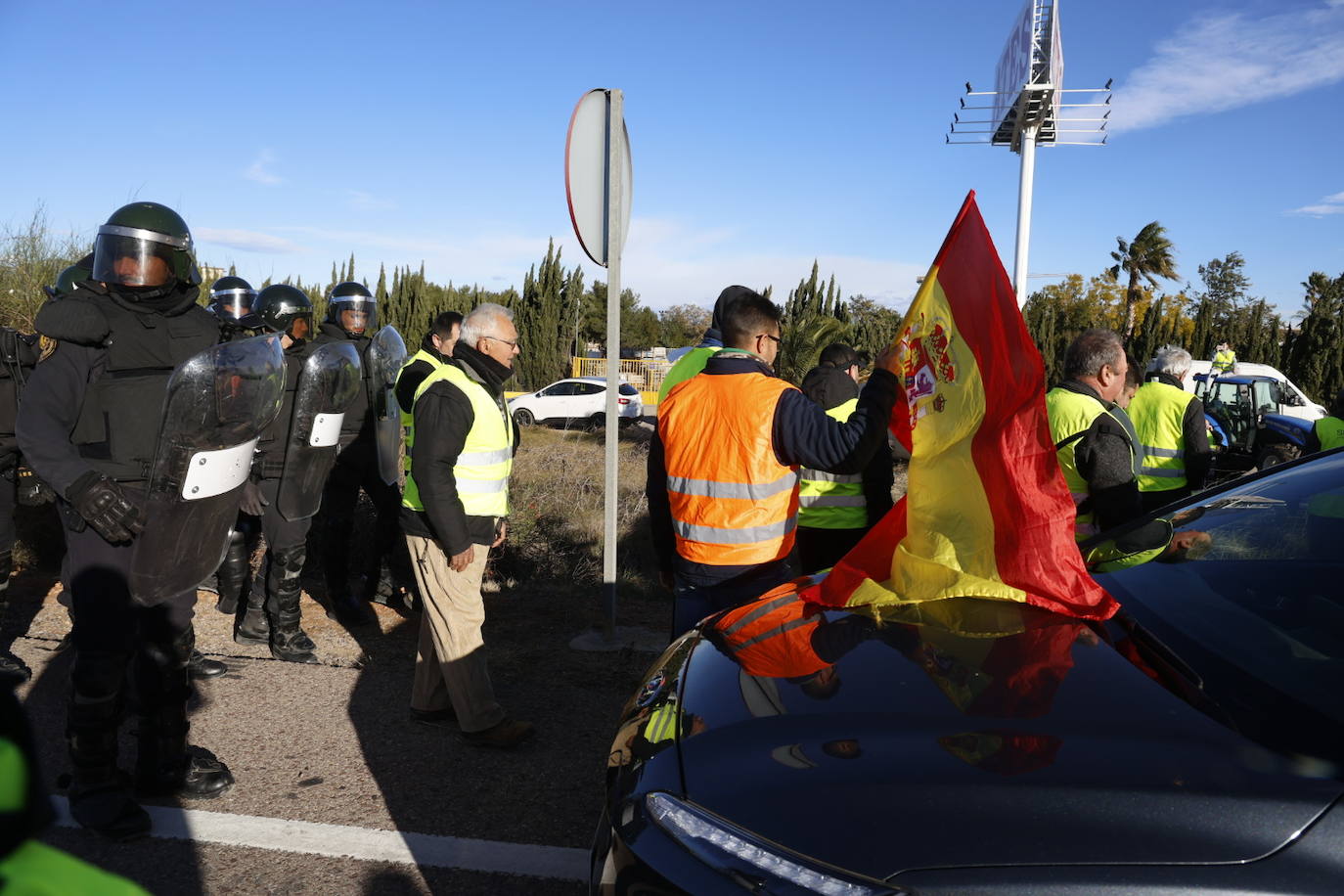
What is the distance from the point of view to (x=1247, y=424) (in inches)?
620

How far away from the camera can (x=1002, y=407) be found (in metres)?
2.87

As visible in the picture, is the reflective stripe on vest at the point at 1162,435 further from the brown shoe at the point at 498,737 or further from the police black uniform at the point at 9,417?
the police black uniform at the point at 9,417

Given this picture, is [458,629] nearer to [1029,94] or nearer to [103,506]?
[103,506]

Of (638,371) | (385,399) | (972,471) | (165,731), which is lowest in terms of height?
(165,731)

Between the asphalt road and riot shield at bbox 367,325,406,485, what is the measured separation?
41.8 inches

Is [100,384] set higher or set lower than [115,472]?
higher

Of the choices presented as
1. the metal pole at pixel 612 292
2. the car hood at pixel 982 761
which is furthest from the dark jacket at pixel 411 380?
the car hood at pixel 982 761

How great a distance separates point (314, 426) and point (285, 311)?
1091 millimetres

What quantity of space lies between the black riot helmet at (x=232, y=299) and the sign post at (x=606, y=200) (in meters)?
2.69

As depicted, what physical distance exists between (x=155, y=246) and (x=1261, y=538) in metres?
3.78

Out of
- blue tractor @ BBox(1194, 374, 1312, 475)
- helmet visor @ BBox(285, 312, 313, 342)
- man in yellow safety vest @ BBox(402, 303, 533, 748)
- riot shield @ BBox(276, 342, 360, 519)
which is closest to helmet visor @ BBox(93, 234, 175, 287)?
man in yellow safety vest @ BBox(402, 303, 533, 748)

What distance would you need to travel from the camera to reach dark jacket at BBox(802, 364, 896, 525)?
176 inches

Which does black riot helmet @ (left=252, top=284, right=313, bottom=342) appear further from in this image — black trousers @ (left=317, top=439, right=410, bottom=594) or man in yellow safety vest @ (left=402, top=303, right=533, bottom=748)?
man in yellow safety vest @ (left=402, top=303, right=533, bottom=748)

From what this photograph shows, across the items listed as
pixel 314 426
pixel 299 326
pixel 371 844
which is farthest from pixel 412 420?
pixel 299 326
